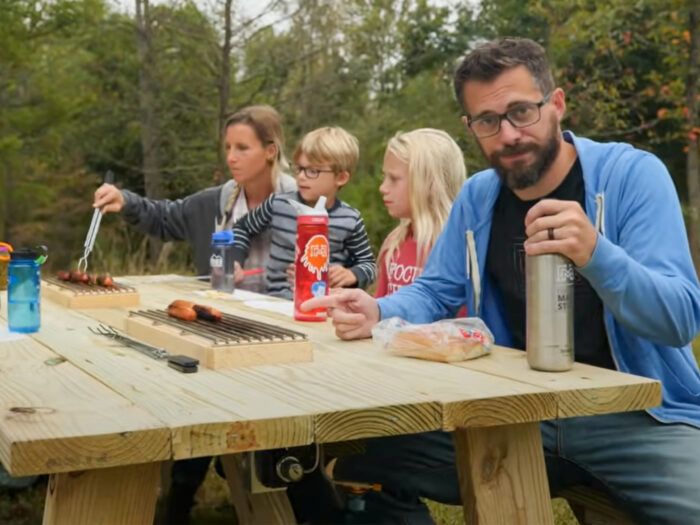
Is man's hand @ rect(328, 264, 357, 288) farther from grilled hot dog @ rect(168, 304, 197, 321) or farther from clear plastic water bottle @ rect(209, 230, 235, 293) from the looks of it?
grilled hot dog @ rect(168, 304, 197, 321)

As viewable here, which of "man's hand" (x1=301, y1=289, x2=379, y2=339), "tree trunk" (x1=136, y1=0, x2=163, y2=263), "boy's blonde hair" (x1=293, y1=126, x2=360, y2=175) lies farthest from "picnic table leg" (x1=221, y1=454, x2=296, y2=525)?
"tree trunk" (x1=136, y1=0, x2=163, y2=263)

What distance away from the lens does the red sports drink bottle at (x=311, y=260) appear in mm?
2445

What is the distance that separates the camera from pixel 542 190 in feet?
7.93

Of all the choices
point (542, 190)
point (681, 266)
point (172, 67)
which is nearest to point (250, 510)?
point (542, 190)

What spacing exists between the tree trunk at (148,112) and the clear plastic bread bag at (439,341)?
1175cm

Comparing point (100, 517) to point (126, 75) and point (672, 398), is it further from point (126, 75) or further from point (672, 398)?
point (126, 75)

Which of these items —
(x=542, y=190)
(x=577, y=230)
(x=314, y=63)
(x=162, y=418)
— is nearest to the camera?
(x=162, y=418)

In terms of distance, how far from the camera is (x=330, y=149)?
402cm

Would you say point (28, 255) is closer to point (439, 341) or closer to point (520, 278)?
Answer: point (439, 341)

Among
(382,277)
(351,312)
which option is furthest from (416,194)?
(351,312)

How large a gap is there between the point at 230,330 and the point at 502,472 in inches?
27.9

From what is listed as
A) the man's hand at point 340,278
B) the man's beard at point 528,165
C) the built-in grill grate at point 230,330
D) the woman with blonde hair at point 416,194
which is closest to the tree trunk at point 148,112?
the man's hand at point 340,278

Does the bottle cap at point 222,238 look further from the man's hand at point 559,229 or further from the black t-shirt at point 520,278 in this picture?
the man's hand at point 559,229

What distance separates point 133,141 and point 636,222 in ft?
47.4
